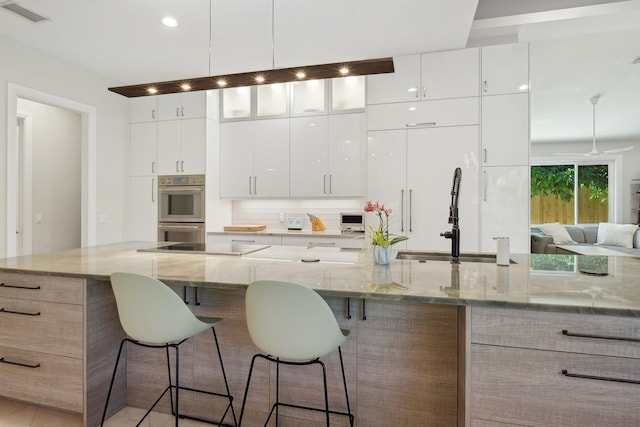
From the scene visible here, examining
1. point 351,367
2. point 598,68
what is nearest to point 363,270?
point 351,367

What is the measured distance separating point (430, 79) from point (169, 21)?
237 cm

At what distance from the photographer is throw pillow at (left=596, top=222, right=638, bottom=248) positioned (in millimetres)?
5949

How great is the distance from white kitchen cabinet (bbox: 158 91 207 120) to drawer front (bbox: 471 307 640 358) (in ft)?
12.5

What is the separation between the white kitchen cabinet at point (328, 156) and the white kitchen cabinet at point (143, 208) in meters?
1.76

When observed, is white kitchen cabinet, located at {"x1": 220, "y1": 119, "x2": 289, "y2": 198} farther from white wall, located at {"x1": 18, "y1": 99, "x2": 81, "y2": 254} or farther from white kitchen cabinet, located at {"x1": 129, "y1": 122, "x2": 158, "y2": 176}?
white wall, located at {"x1": 18, "y1": 99, "x2": 81, "y2": 254}

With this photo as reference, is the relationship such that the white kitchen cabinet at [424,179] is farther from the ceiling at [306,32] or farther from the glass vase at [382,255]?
the glass vase at [382,255]

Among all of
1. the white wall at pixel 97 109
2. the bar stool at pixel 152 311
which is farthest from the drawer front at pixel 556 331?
the white wall at pixel 97 109

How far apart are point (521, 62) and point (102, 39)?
12.4 ft

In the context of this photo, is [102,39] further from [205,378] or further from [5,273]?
[205,378]

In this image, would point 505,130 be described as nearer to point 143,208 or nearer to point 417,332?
point 417,332

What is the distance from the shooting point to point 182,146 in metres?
4.33

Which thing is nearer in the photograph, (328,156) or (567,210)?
(328,156)

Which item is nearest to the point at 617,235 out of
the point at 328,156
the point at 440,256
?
the point at 328,156

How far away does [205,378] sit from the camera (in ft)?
6.57
